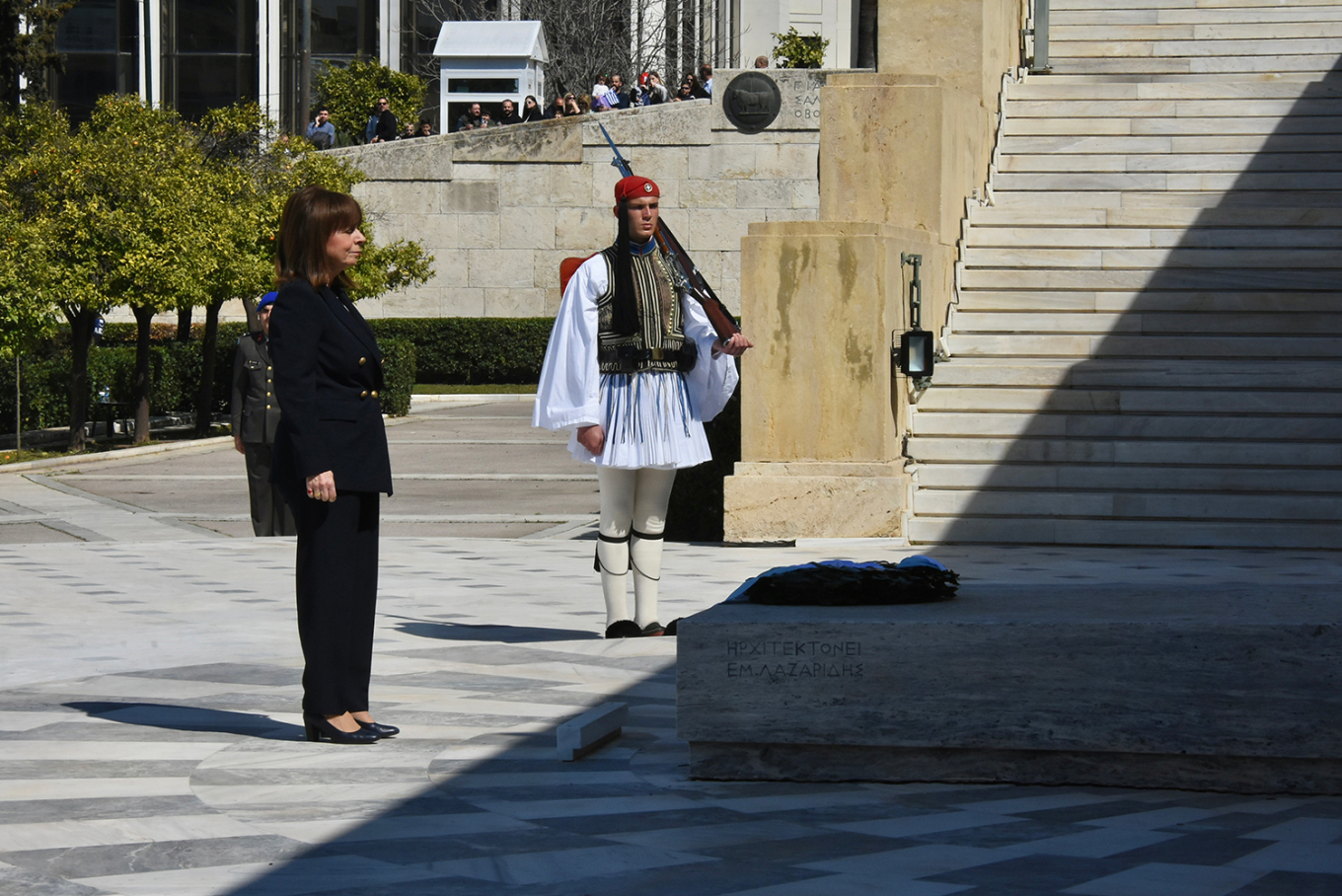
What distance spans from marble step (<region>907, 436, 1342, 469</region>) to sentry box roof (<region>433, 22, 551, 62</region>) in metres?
28.7

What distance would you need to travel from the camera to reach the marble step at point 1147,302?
13516 millimetres

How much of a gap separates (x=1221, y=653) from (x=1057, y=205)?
10.9m

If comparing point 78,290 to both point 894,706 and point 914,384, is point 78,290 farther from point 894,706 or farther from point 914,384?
point 894,706

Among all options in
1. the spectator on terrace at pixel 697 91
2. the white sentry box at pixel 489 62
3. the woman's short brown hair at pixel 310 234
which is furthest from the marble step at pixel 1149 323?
the white sentry box at pixel 489 62

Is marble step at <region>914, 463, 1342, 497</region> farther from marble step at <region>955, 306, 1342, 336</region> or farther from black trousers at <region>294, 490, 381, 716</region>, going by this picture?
black trousers at <region>294, 490, 381, 716</region>

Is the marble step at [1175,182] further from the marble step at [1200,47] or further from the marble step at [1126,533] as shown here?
the marble step at [1126,533]

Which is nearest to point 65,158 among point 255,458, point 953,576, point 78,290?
point 78,290

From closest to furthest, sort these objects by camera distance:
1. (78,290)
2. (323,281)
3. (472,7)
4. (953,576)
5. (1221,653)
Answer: (1221,653) → (953,576) → (323,281) → (78,290) → (472,7)

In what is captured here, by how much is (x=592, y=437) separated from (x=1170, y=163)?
10.1m

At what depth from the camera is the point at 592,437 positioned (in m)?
7.61

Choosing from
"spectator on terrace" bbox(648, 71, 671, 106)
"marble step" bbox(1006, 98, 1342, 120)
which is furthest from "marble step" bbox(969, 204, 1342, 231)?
"spectator on terrace" bbox(648, 71, 671, 106)

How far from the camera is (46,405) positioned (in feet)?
85.4

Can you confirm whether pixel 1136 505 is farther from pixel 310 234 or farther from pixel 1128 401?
pixel 310 234

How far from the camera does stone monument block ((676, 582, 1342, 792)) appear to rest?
5.00 meters
